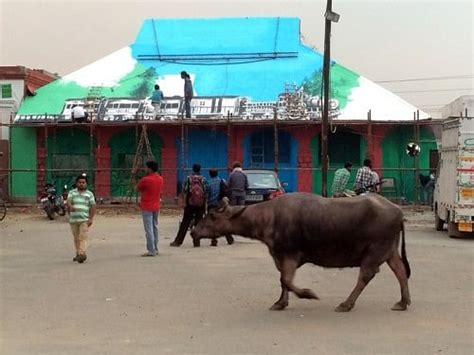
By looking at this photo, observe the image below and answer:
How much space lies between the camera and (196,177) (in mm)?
15891

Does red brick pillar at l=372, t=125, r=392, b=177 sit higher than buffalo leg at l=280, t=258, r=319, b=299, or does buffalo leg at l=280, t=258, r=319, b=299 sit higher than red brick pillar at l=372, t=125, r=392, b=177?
red brick pillar at l=372, t=125, r=392, b=177

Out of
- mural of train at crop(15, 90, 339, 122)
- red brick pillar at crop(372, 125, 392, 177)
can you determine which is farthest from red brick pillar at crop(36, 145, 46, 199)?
red brick pillar at crop(372, 125, 392, 177)

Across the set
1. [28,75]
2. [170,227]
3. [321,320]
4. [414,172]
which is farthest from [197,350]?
[28,75]

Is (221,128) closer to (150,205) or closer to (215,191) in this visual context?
(215,191)

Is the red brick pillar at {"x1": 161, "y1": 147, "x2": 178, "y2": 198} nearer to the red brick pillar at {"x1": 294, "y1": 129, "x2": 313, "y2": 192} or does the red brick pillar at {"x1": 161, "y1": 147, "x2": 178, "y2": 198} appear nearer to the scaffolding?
the scaffolding

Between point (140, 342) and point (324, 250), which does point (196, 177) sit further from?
point (140, 342)

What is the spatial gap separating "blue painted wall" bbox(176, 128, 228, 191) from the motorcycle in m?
6.04

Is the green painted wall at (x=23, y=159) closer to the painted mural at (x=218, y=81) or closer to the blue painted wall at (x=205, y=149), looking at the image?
the painted mural at (x=218, y=81)

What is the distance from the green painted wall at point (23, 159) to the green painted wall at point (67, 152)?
64 cm

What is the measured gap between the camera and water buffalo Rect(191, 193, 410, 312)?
348 inches

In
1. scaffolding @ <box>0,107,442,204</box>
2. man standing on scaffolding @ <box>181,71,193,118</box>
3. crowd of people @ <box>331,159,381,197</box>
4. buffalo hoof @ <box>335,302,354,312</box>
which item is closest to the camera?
buffalo hoof @ <box>335,302,354,312</box>

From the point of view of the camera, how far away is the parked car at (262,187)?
19.3m

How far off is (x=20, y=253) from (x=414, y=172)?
55.0 ft

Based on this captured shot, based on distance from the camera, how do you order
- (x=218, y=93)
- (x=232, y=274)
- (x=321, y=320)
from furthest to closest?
1. (x=218, y=93)
2. (x=232, y=274)
3. (x=321, y=320)
